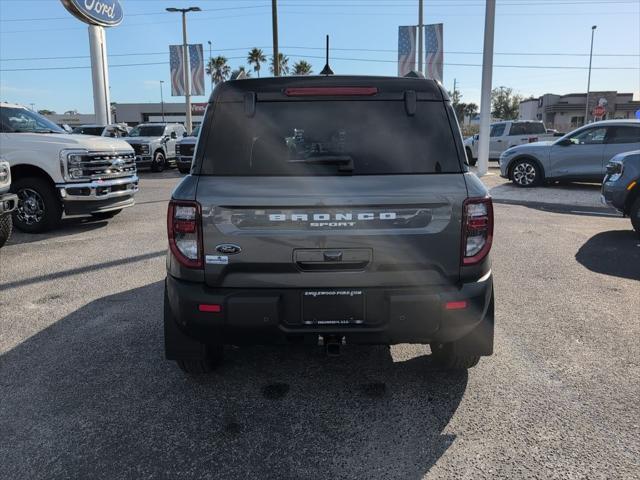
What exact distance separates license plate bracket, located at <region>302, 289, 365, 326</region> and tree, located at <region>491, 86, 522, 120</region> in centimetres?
9435

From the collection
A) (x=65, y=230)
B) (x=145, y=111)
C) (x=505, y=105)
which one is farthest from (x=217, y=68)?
(x=65, y=230)

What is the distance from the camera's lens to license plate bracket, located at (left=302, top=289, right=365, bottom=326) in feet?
9.50

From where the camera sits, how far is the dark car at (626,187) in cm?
826

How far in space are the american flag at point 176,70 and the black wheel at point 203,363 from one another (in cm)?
3236

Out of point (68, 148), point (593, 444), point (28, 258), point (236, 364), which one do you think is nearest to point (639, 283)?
point (593, 444)

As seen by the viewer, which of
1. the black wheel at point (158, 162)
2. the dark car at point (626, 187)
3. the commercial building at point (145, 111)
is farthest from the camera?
the commercial building at point (145, 111)

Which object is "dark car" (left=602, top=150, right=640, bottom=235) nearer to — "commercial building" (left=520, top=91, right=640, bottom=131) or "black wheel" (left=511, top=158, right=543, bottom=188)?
"black wheel" (left=511, top=158, right=543, bottom=188)

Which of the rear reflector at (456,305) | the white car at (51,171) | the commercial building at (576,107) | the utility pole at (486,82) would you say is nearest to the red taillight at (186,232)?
the rear reflector at (456,305)

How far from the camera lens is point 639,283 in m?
6.03

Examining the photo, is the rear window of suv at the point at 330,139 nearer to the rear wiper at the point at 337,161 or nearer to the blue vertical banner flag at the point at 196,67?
the rear wiper at the point at 337,161

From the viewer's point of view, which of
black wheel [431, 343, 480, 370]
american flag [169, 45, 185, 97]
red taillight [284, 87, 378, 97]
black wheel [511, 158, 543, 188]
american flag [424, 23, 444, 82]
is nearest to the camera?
red taillight [284, 87, 378, 97]

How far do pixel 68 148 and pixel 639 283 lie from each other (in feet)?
27.1

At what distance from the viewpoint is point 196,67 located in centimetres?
3388

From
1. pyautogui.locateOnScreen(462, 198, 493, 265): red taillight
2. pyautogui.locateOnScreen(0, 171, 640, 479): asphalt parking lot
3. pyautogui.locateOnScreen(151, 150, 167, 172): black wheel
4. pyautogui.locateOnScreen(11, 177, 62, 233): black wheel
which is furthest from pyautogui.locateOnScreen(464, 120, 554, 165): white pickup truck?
pyautogui.locateOnScreen(462, 198, 493, 265): red taillight
